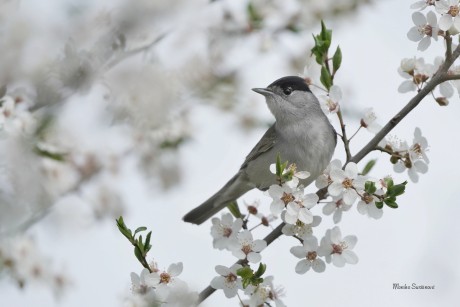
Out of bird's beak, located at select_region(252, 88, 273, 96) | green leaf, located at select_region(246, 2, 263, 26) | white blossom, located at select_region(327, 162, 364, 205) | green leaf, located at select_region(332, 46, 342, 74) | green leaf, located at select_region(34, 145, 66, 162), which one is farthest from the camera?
green leaf, located at select_region(246, 2, 263, 26)

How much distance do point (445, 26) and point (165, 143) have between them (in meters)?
2.84

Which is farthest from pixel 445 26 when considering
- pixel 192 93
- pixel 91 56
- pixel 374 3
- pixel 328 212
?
pixel 374 3

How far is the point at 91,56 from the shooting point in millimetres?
3799

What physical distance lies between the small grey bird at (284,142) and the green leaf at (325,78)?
3.66ft

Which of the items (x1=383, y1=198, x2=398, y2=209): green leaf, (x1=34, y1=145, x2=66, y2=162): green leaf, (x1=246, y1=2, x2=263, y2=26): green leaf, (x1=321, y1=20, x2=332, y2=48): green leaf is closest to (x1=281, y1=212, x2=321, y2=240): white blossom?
(x1=383, y1=198, x2=398, y2=209): green leaf

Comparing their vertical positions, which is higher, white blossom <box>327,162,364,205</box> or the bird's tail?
the bird's tail

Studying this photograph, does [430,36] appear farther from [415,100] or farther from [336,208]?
[336,208]

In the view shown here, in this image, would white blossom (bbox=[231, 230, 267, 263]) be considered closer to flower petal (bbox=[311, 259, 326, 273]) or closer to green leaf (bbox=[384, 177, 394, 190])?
flower petal (bbox=[311, 259, 326, 273])

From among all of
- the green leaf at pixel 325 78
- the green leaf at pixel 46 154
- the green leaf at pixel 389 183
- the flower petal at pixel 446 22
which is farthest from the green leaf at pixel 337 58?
the green leaf at pixel 46 154

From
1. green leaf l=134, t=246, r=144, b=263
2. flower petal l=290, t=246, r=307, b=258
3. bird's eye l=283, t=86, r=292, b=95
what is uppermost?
bird's eye l=283, t=86, r=292, b=95

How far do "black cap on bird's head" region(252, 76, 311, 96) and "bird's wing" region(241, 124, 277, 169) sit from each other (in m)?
0.25

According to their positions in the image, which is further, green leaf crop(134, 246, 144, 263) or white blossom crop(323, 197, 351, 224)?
white blossom crop(323, 197, 351, 224)

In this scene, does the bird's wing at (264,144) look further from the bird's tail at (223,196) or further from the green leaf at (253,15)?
the green leaf at (253,15)

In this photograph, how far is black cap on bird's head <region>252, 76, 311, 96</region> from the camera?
4.86m
